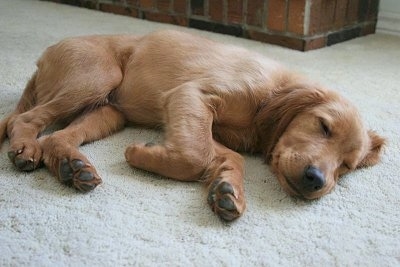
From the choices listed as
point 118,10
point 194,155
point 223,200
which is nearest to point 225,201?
point 223,200

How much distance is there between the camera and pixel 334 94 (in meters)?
1.69

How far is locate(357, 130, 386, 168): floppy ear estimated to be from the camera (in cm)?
174

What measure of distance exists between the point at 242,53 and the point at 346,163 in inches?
22.9

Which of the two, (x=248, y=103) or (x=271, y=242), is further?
(x=248, y=103)

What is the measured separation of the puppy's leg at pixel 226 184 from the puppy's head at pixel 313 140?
0.46 feet

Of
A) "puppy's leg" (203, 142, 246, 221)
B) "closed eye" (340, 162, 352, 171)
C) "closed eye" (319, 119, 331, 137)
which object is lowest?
"closed eye" (340, 162, 352, 171)

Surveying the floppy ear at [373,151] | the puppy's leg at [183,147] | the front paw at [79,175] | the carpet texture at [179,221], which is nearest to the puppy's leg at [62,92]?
the carpet texture at [179,221]

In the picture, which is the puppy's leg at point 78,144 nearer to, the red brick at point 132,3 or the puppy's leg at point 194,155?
the puppy's leg at point 194,155

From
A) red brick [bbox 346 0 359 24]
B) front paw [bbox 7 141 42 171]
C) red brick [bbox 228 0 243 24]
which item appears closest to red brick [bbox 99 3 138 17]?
red brick [bbox 228 0 243 24]

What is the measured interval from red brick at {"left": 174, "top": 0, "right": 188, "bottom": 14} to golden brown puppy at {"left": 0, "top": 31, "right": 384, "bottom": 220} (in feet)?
6.09

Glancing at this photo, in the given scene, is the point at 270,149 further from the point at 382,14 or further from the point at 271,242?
the point at 382,14

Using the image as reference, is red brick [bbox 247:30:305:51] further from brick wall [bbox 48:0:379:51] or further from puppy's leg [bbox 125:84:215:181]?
puppy's leg [bbox 125:84:215:181]

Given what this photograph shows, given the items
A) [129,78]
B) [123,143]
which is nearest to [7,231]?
[123,143]

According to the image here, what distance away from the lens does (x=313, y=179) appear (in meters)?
1.44
